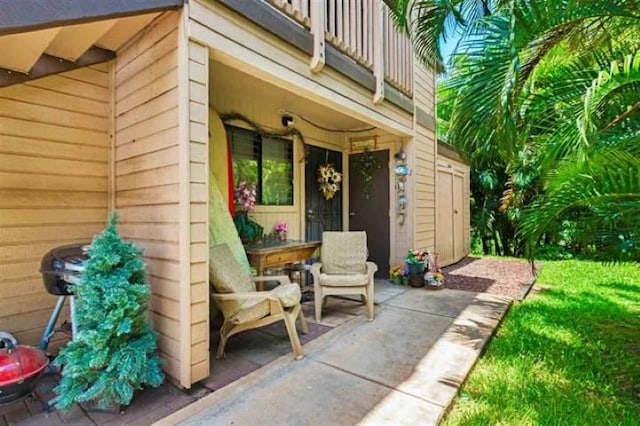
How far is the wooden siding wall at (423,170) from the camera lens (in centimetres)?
573

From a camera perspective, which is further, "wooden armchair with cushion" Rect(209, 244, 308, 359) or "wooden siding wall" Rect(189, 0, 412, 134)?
"wooden armchair with cushion" Rect(209, 244, 308, 359)

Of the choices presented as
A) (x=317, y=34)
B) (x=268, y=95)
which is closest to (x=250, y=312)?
(x=317, y=34)

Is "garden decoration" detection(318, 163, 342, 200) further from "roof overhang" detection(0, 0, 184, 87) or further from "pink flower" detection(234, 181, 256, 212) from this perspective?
"roof overhang" detection(0, 0, 184, 87)

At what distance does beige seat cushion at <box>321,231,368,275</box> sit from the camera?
4.13 metres

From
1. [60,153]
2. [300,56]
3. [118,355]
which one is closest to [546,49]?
[300,56]

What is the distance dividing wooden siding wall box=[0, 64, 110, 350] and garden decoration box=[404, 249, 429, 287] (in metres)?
4.13

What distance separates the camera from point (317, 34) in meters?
3.32

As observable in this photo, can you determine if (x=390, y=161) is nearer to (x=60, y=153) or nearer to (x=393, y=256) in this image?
(x=393, y=256)

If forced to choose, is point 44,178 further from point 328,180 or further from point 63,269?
point 328,180

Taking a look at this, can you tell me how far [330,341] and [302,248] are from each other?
55.4 inches

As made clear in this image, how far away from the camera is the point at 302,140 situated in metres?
5.29

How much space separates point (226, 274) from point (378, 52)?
3491 mm

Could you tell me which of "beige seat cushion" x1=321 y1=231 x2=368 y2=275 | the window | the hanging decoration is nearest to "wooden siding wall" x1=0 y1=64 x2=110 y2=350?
the window

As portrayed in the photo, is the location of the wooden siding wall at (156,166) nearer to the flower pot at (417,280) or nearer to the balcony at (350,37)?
the balcony at (350,37)
